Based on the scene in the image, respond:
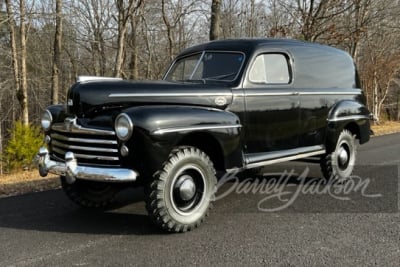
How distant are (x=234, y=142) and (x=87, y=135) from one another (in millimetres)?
1651

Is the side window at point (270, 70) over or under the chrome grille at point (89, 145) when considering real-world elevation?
over

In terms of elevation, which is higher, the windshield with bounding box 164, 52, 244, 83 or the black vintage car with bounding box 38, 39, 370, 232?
the windshield with bounding box 164, 52, 244, 83

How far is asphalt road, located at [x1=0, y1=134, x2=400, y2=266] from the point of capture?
387 centimetres

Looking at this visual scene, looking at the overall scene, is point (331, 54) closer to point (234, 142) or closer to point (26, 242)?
point (234, 142)

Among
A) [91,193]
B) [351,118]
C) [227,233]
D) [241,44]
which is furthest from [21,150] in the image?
[227,233]

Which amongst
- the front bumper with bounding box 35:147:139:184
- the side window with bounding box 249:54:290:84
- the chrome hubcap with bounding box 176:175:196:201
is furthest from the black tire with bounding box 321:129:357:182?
the front bumper with bounding box 35:147:139:184

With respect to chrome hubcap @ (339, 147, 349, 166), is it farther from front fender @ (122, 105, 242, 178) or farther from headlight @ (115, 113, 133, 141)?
headlight @ (115, 113, 133, 141)

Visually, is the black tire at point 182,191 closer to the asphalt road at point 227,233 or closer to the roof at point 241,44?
the asphalt road at point 227,233

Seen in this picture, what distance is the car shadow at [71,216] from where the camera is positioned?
4770 mm

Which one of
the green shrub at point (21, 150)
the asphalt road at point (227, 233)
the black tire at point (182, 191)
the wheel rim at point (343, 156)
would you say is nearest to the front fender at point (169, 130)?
the black tire at point (182, 191)

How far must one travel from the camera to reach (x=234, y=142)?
16.7ft

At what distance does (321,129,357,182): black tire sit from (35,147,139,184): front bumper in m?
3.75

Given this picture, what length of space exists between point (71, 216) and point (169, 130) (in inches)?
72.0

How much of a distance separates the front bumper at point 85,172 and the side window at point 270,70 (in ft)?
7.32
